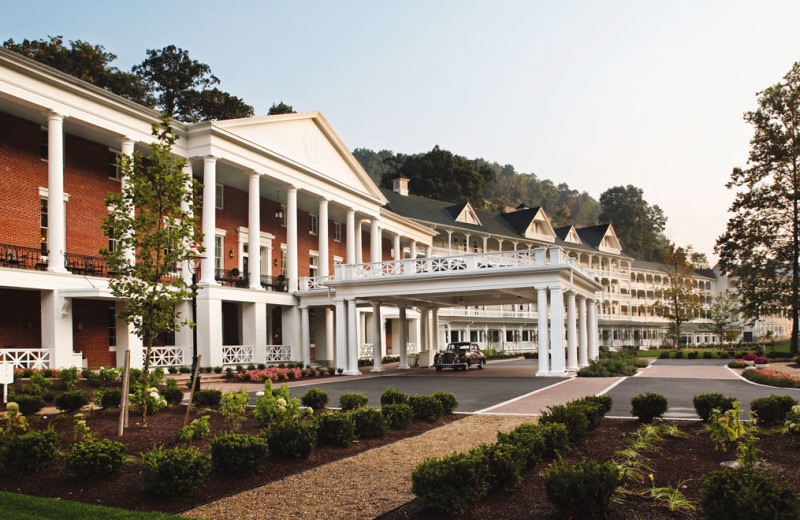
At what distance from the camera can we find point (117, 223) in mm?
10203

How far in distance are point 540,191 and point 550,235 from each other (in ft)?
275

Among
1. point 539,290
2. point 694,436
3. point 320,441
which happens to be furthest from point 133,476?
Result: point 539,290

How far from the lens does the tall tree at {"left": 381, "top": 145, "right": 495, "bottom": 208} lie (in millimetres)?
77188

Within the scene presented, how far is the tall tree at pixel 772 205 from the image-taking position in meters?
44.7

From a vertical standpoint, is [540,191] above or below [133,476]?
above

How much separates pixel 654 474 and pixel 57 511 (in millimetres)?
6713

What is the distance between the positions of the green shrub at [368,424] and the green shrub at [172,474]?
3677 mm

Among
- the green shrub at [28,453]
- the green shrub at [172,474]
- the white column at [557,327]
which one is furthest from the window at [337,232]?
the green shrub at [172,474]

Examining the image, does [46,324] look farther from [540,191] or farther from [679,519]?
[540,191]

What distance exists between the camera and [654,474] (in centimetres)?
759

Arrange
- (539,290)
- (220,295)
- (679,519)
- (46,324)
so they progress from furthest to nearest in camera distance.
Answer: (220,295) < (539,290) < (46,324) < (679,519)

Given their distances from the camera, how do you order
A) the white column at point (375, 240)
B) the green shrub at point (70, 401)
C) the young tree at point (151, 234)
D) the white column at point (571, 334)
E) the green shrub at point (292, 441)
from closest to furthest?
the green shrub at point (292, 441)
the young tree at point (151, 234)
the green shrub at point (70, 401)
the white column at point (571, 334)
the white column at point (375, 240)

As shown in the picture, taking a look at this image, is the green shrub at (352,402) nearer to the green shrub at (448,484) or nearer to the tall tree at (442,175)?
the green shrub at (448,484)

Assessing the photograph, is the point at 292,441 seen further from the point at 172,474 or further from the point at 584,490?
the point at 584,490
